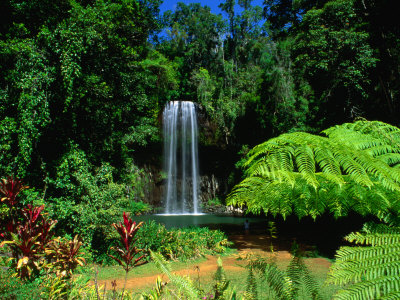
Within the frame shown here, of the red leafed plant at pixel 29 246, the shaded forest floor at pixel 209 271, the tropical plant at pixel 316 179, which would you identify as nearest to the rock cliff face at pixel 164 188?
the shaded forest floor at pixel 209 271

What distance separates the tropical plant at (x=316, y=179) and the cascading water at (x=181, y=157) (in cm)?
2001

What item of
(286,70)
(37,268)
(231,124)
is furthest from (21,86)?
(231,124)

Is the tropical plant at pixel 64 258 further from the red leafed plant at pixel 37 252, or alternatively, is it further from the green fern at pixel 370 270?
the green fern at pixel 370 270

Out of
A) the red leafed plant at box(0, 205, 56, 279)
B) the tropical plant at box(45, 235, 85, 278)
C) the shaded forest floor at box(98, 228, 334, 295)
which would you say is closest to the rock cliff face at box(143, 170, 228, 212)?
the shaded forest floor at box(98, 228, 334, 295)

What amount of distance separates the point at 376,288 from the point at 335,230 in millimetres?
10956

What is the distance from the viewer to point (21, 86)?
6332 millimetres

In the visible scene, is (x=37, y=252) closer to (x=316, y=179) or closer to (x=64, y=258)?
(x=64, y=258)

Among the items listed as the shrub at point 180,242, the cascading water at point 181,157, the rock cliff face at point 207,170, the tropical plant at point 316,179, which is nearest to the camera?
the tropical plant at point 316,179

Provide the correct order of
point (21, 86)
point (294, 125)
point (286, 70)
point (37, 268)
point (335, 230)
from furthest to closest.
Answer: point (286, 70) < point (294, 125) < point (335, 230) < point (21, 86) < point (37, 268)

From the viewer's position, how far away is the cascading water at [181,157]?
2197cm

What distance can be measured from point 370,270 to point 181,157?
21569 mm

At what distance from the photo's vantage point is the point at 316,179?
1878mm

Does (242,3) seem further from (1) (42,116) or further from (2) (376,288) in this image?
(2) (376,288)

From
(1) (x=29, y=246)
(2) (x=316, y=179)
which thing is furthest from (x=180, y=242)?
(2) (x=316, y=179)
